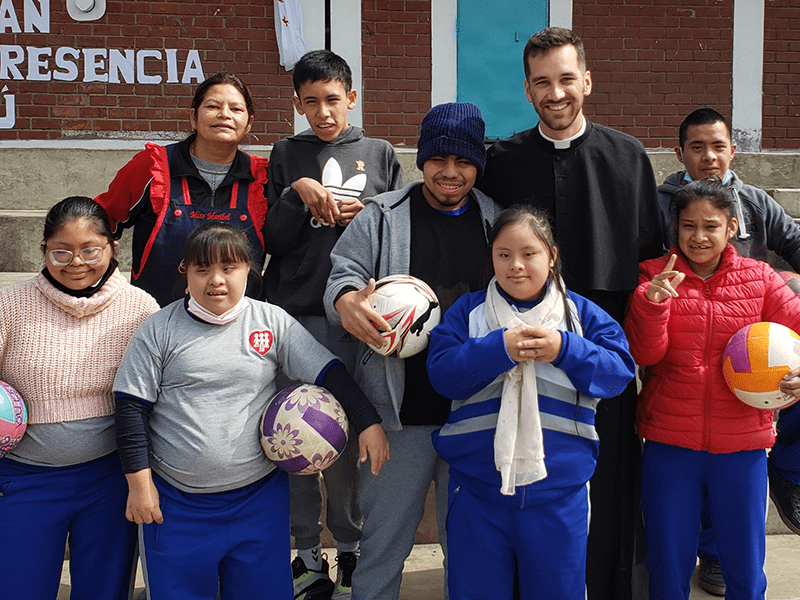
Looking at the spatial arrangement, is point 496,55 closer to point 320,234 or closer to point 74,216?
point 320,234

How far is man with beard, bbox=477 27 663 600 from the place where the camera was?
10.4 feet

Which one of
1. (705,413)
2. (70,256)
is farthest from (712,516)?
(70,256)

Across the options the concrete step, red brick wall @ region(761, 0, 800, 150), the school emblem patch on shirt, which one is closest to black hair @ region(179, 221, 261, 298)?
the school emblem patch on shirt

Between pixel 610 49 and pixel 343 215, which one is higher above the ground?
pixel 610 49

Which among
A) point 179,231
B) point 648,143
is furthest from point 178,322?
point 648,143

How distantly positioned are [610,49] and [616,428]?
7.05 metres

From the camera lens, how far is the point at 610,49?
9.05m

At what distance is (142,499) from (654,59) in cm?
849

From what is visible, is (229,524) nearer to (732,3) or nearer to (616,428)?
(616,428)

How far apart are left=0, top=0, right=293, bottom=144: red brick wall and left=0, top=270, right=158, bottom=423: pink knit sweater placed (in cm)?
589

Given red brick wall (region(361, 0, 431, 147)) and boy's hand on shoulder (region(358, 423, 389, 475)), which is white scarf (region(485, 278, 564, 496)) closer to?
boy's hand on shoulder (region(358, 423, 389, 475))

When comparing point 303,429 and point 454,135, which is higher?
point 454,135

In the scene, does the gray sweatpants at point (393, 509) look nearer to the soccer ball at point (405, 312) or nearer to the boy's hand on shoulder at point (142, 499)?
the soccer ball at point (405, 312)

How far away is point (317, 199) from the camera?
324cm
